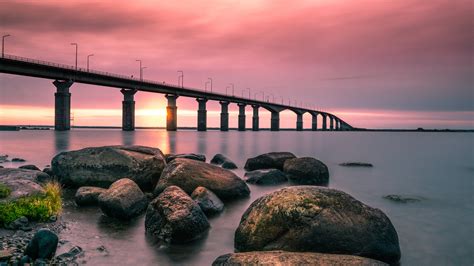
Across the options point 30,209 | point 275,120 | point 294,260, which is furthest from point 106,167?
point 275,120

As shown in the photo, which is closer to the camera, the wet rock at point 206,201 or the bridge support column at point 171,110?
the wet rock at point 206,201

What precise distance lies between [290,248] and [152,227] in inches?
159

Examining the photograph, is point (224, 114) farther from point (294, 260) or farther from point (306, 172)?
point (294, 260)

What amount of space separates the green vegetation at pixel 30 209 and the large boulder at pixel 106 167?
4381 millimetres

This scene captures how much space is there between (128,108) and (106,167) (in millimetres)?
106616

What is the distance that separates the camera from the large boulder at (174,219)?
31.3ft

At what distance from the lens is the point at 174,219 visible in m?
9.56

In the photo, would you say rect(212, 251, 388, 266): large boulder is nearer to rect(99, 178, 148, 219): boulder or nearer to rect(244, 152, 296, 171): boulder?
rect(99, 178, 148, 219): boulder

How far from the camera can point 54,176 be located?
1705 centimetres

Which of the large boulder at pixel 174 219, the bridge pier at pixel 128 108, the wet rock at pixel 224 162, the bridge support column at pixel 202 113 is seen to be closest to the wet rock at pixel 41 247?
the large boulder at pixel 174 219

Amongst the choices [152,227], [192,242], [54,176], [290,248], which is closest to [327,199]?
[290,248]

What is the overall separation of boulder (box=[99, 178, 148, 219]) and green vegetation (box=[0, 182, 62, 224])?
1.46 m

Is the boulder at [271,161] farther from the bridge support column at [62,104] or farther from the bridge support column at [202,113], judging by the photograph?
the bridge support column at [202,113]

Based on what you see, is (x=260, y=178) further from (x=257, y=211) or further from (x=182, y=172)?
(x=257, y=211)
